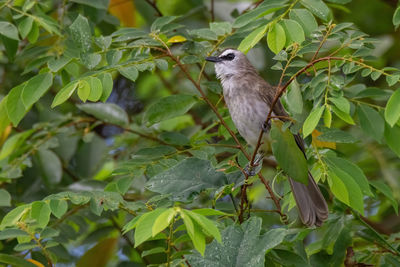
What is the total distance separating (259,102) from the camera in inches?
137

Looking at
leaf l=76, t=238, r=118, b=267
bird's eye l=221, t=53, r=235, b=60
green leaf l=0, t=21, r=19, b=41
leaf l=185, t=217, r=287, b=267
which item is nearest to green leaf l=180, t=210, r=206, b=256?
leaf l=185, t=217, r=287, b=267

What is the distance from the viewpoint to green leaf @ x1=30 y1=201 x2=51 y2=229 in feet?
7.48

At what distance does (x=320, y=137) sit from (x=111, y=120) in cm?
134

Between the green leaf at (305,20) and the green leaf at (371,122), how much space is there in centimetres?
32

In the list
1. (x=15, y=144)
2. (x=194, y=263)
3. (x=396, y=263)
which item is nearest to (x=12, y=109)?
(x=15, y=144)

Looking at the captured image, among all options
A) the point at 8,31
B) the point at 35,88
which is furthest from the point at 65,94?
the point at 8,31

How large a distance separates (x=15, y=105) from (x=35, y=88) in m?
0.13

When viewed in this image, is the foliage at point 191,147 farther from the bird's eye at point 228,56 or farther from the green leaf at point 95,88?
the bird's eye at point 228,56

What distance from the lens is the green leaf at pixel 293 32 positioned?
2381 millimetres

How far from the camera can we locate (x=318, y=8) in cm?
254

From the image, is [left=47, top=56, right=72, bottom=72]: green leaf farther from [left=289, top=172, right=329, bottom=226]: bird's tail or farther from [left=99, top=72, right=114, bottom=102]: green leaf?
[left=289, top=172, right=329, bottom=226]: bird's tail

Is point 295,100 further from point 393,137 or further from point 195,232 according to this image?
point 195,232

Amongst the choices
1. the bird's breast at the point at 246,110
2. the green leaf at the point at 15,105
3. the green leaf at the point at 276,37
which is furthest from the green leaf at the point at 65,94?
the bird's breast at the point at 246,110

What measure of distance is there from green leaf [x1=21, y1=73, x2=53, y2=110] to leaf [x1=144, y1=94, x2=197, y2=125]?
418 millimetres
